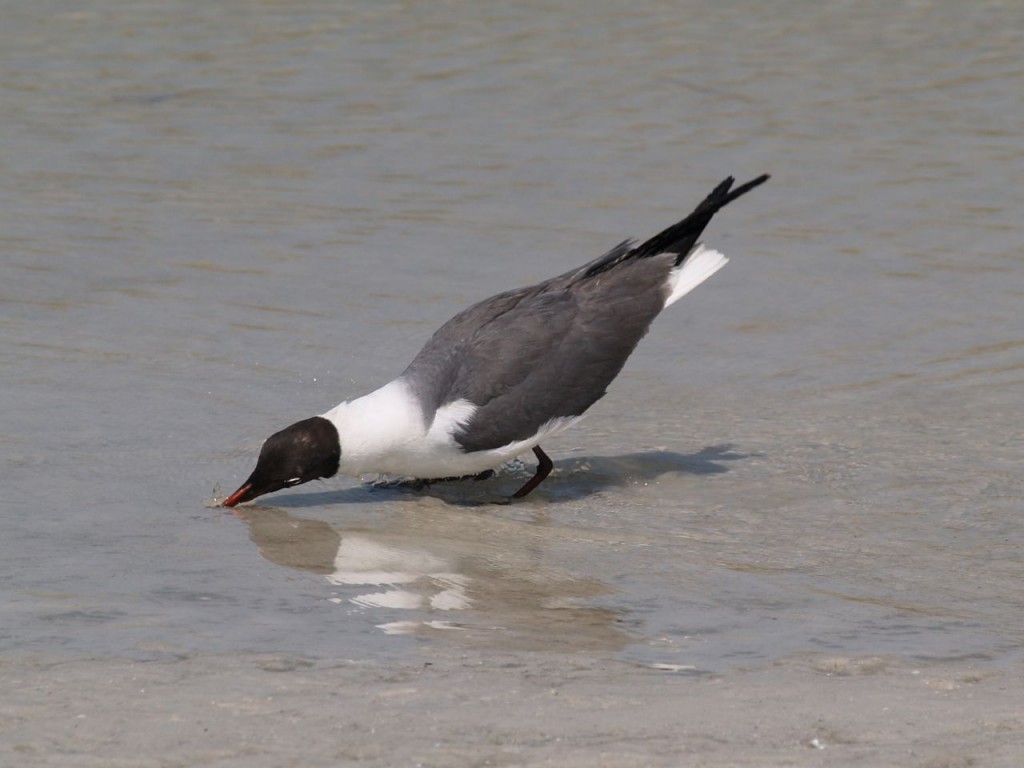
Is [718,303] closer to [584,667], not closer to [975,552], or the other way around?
[975,552]

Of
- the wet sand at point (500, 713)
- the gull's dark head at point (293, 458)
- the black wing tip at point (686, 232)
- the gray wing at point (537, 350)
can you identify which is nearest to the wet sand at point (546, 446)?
the wet sand at point (500, 713)

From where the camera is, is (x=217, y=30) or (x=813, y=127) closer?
(x=813, y=127)

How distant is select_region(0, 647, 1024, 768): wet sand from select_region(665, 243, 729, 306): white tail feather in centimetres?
266

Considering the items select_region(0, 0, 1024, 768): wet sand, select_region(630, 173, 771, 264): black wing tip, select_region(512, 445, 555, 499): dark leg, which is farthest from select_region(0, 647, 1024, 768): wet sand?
select_region(630, 173, 771, 264): black wing tip

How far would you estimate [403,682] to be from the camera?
172 inches

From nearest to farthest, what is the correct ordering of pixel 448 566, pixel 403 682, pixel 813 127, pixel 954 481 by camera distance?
pixel 403 682
pixel 448 566
pixel 954 481
pixel 813 127

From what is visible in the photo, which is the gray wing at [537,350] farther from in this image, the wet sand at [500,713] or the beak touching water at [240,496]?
the wet sand at [500,713]

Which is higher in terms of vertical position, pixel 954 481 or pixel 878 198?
pixel 878 198

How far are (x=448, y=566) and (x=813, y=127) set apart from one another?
7152mm

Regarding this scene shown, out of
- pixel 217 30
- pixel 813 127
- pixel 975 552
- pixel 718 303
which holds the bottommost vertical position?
pixel 975 552

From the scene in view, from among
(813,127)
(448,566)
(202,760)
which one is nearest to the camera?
(202,760)

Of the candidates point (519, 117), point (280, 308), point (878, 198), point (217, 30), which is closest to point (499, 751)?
point (280, 308)

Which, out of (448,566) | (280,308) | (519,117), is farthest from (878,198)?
(448,566)

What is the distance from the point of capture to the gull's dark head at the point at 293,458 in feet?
20.4
